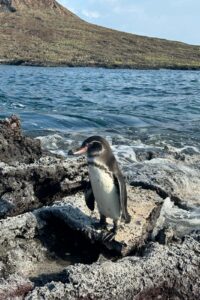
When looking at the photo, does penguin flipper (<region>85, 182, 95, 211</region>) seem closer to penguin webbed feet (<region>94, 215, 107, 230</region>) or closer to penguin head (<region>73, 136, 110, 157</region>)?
penguin webbed feet (<region>94, 215, 107, 230</region>)

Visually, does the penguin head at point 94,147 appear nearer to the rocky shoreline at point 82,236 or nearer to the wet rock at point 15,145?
the rocky shoreline at point 82,236

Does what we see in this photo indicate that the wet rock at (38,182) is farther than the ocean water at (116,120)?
No

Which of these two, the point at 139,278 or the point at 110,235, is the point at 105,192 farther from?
the point at 139,278

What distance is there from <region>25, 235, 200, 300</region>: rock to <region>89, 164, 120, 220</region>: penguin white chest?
865 millimetres

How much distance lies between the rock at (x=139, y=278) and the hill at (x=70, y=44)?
234 ft

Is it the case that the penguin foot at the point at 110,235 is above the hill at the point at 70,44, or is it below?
above

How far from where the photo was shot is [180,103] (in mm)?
22938

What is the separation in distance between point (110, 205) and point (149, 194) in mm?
1147

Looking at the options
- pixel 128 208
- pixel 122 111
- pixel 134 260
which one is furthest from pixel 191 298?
pixel 122 111

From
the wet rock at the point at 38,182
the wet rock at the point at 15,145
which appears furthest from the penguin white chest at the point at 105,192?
the wet rock at the point at 15,145

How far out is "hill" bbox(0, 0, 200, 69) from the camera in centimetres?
8419

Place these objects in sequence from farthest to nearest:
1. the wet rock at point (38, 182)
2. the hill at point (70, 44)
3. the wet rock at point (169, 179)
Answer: the hill at point (70, 44)
the wet rock at point (169, 179)
the wet rock at point (38, 182)

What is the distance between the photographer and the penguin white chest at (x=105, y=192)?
208 inches

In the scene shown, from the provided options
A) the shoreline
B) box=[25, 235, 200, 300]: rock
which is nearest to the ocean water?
box=[25, 235, 200, 300]: rock
